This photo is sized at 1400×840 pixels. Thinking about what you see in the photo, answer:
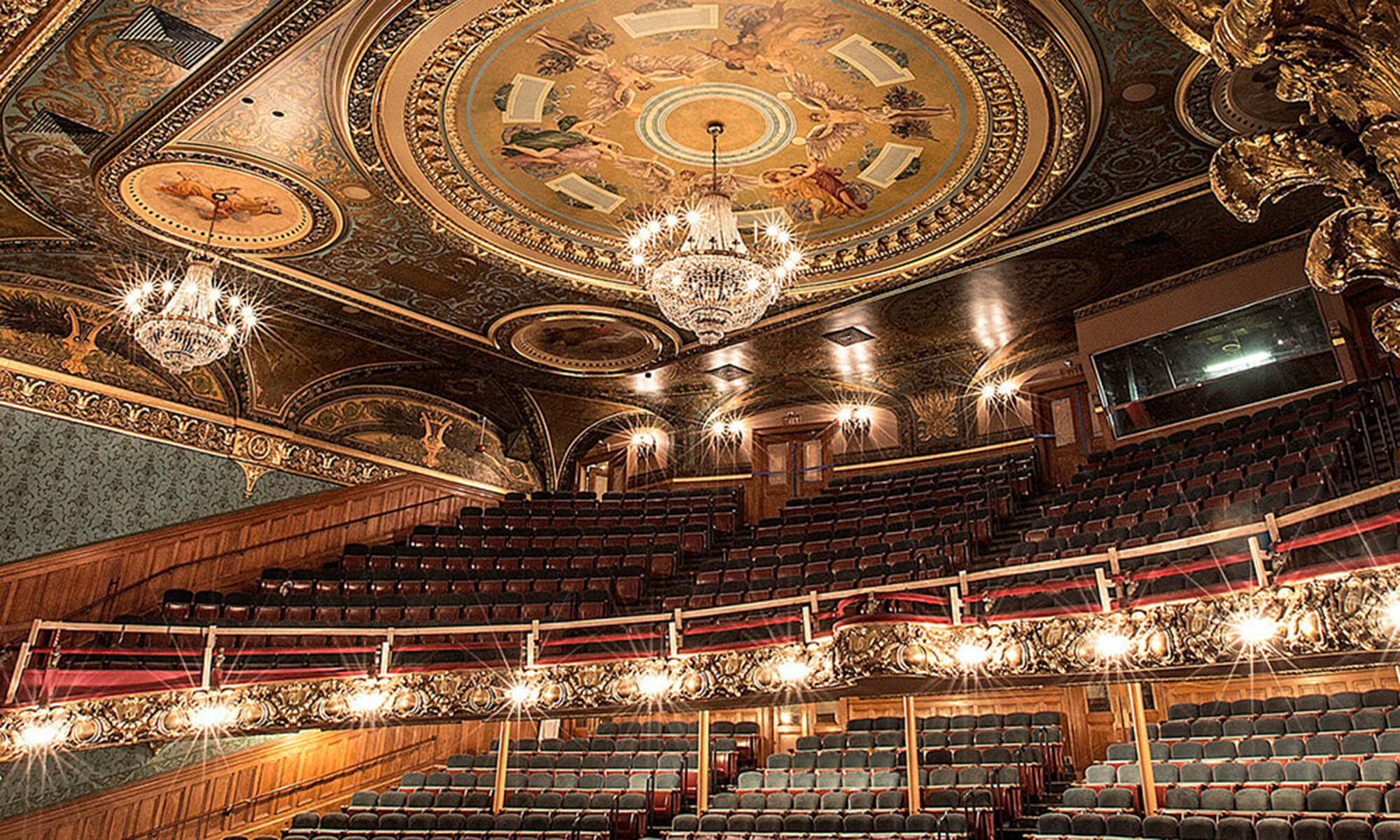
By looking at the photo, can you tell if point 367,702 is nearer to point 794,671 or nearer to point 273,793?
point 273,793

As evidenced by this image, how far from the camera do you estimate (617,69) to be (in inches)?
234

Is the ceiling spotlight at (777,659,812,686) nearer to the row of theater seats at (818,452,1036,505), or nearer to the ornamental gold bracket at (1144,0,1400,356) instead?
the row of theater seats at (818,452,1036,505)

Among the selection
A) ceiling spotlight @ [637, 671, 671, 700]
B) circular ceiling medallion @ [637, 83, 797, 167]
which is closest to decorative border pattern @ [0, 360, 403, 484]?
ceiling spotlight @ [637, 671, 671, 700]

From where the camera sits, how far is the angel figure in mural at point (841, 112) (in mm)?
6141

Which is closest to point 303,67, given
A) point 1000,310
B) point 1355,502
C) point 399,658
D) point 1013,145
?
point 399,658

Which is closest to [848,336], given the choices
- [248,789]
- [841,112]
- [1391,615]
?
[841,112]

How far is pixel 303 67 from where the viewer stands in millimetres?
5559

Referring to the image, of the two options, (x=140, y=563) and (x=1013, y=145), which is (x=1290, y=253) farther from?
(x=140, y=563)

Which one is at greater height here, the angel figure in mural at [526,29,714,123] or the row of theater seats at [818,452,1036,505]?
the angel figure in mural at [526,29,714,123]

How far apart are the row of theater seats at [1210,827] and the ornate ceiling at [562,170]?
14.2 ft

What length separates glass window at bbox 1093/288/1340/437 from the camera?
789cm

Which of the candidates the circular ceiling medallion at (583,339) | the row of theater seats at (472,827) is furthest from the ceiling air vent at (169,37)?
the row of theater seats at (472,827)

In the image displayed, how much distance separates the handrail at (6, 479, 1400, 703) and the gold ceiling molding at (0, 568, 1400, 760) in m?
0.27

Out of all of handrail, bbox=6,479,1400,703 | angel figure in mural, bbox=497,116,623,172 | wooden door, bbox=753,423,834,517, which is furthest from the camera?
wooden door, bbox=753,423,834,517
